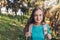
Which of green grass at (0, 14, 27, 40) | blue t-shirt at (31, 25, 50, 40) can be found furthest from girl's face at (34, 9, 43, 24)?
green grass at (0, 14, 27, 40)

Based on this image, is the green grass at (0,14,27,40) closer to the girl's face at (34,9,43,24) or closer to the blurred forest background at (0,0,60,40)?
the blurred forest background at (0,0,60,40)

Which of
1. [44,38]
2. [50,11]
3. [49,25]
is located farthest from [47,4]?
[44,38]

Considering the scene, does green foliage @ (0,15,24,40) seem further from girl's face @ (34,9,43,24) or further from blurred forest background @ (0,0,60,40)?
girl's face @ (34,9,43,24)

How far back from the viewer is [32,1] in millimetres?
2963

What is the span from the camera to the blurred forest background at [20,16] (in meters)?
2.88

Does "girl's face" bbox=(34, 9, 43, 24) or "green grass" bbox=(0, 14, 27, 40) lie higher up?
"girl's face" bbox=(34, 9, 43, 24)

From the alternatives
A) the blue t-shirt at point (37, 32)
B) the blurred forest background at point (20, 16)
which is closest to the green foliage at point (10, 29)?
the blurred forest background at point (20, 16)

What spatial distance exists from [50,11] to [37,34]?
38cm

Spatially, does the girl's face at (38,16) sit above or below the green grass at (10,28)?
above

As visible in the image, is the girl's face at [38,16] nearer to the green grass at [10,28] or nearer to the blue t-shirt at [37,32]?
the blue t-shirt at [37,32]

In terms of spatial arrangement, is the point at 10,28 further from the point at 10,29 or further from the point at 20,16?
the point at 20,16

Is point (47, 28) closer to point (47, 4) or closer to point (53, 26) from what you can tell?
point (53, 26)

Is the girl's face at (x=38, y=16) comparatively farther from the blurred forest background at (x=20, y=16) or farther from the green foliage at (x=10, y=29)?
the green foliage at (x=10, y=29)

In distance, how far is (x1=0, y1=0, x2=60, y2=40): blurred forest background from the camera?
9.45 ft
